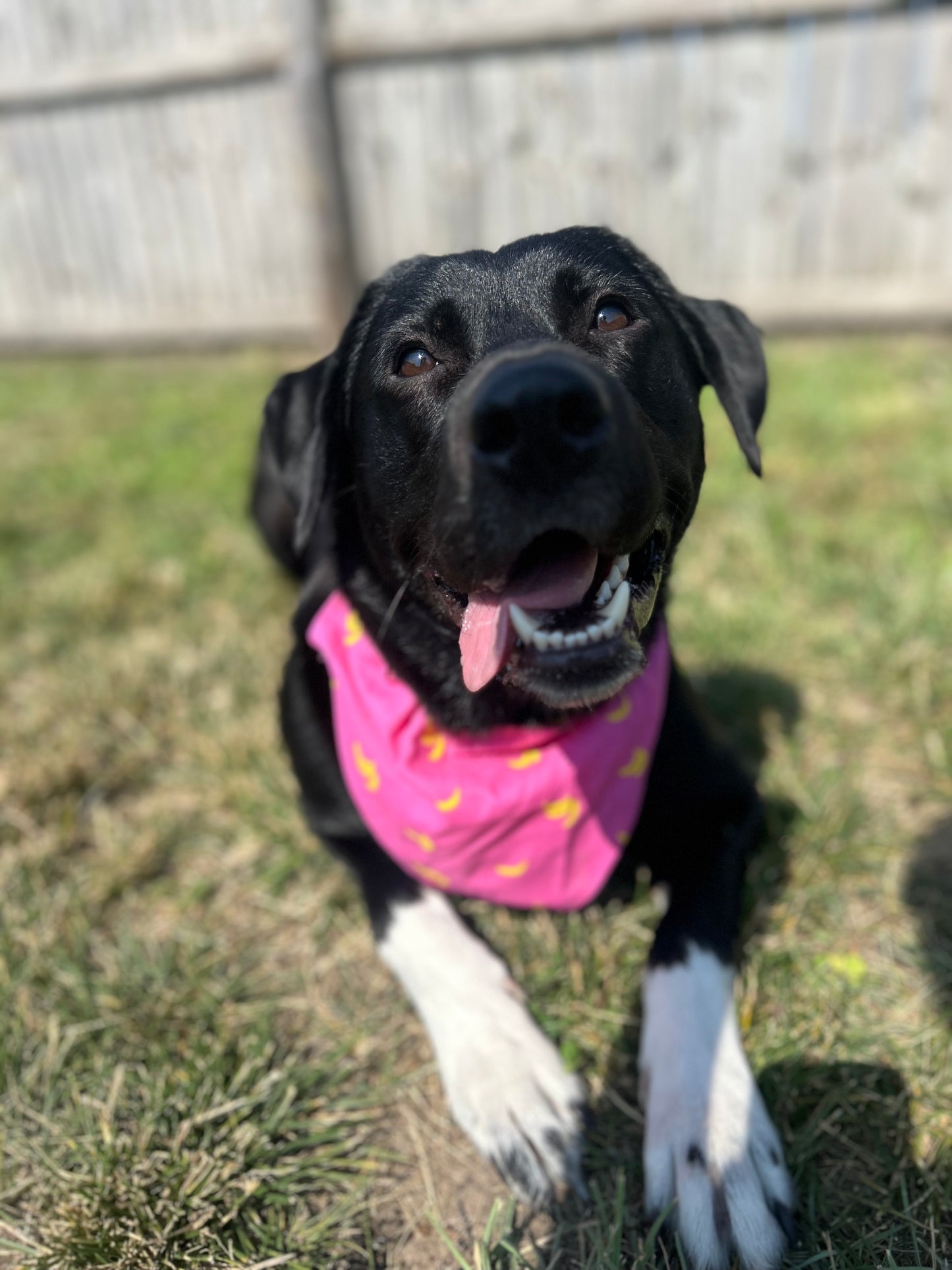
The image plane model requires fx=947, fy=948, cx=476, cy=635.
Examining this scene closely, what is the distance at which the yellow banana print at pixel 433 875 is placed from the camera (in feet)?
6.32

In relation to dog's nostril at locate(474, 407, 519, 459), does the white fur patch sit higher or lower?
lower

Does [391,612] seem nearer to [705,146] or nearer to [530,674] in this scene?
[530,674]

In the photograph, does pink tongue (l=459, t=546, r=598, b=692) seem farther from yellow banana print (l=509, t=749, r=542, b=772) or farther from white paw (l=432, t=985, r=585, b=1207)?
white paw (l=432, t=985, r=585, b=1207)

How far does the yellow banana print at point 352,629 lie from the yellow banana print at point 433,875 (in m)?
0.49

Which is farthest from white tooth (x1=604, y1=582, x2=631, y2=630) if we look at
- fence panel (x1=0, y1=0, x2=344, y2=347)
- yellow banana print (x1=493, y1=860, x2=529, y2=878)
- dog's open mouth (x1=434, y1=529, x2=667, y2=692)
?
fence panel (x1=0, y1=0, x2=344, y2=347)

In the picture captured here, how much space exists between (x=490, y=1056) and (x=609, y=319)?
52.8 inches

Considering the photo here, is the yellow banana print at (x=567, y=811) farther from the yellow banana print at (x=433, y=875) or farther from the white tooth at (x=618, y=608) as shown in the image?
the white tooth at (x=618, y=608)

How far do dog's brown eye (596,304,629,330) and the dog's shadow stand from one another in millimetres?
1192

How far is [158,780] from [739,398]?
1.80 m

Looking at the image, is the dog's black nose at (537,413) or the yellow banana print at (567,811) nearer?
the dog's black nose at (537,413)

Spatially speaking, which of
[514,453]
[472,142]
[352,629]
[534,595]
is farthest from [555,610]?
[472,142]

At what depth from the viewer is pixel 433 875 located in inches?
76.3

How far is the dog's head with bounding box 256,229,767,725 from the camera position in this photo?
1.37 meters

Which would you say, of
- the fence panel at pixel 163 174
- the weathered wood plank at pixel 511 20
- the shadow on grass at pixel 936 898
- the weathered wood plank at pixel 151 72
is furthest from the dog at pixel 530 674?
the weathered wood plank at pixel 151 72
